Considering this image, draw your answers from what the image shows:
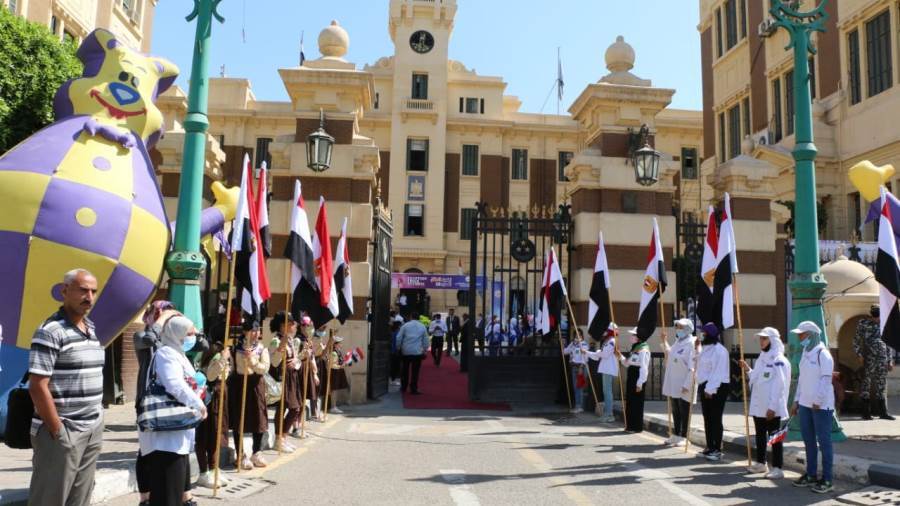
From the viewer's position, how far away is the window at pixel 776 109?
95.3 feet

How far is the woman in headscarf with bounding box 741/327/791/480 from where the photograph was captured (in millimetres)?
8250

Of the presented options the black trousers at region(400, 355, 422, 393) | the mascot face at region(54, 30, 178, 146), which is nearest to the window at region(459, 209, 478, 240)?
the black trousers at region(400, 355, 422, 393)

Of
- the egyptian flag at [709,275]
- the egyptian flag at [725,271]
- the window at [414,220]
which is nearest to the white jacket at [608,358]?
the egyptian flag at [709,275]

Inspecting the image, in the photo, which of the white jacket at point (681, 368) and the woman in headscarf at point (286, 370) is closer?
the woman in headscarf at point (286, 370)

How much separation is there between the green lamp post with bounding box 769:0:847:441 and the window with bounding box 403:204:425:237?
33368 mm

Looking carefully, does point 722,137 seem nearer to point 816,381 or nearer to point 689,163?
point 689,163

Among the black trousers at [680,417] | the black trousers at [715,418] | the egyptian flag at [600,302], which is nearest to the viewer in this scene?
the black trousers at [715,418]

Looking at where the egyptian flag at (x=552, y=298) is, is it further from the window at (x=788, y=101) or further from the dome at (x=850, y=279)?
the window at (x=788, y=101)

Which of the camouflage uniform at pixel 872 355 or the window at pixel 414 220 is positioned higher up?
the window at pixel 414 220

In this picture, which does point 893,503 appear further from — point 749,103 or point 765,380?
point 749,103

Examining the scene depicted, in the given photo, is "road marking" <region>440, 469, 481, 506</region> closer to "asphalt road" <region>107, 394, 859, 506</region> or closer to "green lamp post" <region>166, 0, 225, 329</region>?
"asphalt road" <region>107, 394, 859, 506</region>

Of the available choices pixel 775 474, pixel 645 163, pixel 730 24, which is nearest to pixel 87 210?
pixel 775 474

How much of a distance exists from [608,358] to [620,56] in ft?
22.3

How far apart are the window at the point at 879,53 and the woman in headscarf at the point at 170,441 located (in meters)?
26.0
